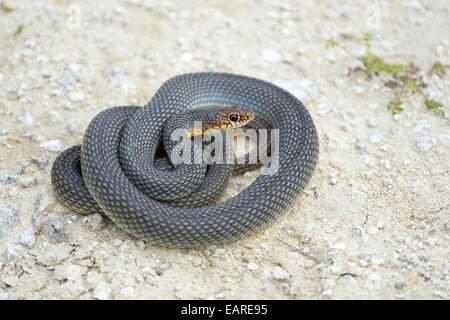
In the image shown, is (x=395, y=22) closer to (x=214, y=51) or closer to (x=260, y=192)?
(x=214, y=51)

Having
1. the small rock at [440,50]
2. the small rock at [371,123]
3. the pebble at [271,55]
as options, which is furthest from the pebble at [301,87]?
the small rock at [440,50]

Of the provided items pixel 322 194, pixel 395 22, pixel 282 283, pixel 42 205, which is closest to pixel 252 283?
pixel 282 283

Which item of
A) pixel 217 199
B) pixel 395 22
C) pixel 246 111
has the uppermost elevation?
pixel 395 22

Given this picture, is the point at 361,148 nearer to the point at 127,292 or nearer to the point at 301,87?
the point at 301,87

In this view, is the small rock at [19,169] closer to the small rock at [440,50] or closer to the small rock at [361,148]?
the small rock at [361,148]

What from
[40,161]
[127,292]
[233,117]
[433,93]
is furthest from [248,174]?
[433,93]

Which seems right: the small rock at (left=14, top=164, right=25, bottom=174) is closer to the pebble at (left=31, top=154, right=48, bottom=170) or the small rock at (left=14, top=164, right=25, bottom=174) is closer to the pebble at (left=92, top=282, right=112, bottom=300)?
the pebble at (left=31, top=154, right=48, bottom=170)
